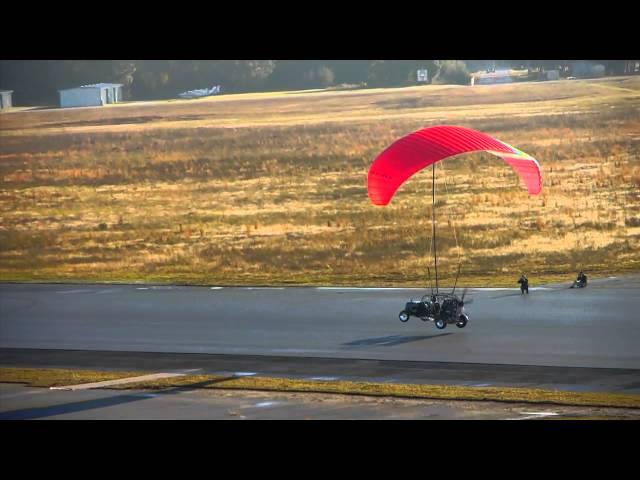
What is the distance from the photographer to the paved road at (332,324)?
22406 millimetres

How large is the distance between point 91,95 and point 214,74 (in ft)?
21.5

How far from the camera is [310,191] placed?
54.0 meters

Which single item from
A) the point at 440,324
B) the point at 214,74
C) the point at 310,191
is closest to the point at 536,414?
the point at 440,324

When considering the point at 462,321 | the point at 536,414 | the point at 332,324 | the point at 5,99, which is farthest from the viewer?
the point at 5,99

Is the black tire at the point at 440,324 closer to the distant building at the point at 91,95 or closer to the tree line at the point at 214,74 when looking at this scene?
the tree line at the point at 214,74

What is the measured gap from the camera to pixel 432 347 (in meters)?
22.8

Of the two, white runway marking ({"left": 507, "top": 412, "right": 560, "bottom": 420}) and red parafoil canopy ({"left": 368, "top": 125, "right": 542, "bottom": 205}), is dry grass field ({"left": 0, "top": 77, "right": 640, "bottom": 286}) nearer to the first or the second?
red parafoil canopy ({"left": 368, "top": 125, "right": 542, "bottom": 205})

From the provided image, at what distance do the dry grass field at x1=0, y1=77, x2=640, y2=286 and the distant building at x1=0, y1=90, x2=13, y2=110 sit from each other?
1464 millimetres

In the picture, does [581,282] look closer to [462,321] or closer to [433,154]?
[462,321]
